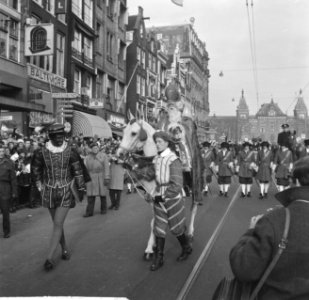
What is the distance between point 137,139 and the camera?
561 centimetres

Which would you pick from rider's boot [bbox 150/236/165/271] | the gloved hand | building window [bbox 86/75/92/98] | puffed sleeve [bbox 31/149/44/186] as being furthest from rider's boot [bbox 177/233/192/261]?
building window [bbox 86/75/92/98]

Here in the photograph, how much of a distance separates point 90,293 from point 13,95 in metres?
15.3

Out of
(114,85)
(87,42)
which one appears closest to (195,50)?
(114,85)

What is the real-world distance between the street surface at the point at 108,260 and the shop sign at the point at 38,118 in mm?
9692

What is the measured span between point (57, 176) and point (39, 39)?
14.2 meters

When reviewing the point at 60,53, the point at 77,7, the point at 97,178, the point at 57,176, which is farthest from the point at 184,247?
the point at 77,7

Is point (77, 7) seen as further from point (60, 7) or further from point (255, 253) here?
point (255, 253)

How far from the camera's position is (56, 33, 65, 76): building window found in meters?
22.6

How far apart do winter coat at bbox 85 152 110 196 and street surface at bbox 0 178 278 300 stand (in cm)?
70

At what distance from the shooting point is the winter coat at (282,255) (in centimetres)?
205

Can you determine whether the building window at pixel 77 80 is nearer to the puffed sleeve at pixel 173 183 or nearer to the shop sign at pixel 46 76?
the shop sign at pixel 46 76

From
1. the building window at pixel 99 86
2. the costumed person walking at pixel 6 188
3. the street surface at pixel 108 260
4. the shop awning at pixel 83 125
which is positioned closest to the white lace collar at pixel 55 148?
the street surface at pixel 108 260

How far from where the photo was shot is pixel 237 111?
118 metres

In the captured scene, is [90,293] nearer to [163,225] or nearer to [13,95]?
[163,225]
